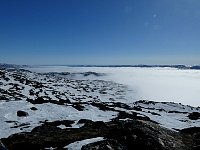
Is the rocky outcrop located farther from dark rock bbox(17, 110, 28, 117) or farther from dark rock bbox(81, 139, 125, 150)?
dark rock bbox(17, 110, 28, 117)

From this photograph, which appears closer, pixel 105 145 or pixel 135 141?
pixel 105 145

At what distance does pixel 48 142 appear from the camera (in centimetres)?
1908

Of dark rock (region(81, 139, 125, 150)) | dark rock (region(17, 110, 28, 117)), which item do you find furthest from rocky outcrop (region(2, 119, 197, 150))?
dark rock (region(17, 110, 28, 117))

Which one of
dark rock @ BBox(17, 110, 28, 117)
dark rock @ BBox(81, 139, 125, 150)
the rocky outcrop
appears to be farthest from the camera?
dark rock @ BBox(17, 110, 28, 117)

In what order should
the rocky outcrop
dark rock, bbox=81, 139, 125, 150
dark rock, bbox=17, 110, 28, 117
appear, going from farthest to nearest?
dark rock, bbox=17, 110, 28, 117 → the rocky outcrop → dark rock, bbox=81, 139, 125, 150

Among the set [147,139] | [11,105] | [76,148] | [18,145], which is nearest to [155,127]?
[147,139]

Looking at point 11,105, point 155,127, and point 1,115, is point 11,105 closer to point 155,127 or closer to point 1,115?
point 1,115

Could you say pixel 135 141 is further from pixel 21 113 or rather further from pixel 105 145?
pixel 21 113

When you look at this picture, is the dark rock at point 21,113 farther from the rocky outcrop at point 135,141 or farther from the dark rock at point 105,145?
the dark rock at point 105,145

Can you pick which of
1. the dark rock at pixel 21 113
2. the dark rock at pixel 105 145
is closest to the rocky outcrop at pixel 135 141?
the dark rock at pixel 105 145

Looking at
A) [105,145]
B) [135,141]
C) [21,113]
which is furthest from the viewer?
[21,113]

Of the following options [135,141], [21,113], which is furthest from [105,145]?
[21,113]

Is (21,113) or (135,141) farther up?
(135,141)

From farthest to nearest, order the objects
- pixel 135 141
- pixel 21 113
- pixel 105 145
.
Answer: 1. pixel 21 113
2. pixel 135 141
3. pixel 105 145
